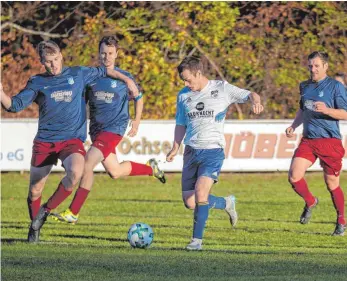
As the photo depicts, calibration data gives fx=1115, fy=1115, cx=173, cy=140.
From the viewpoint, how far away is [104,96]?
43.4 feet

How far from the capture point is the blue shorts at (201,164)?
A: 37.1 feet

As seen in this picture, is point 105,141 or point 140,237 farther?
point 105,141

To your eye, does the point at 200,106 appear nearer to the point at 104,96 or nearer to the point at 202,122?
the point at 202,122

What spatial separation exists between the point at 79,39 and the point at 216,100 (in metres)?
17.3

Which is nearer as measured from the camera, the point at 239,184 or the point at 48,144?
the point at 48,144

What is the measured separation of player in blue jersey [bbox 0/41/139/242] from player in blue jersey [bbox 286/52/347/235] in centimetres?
227

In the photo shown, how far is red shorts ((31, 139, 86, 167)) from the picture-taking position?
38.8 ft

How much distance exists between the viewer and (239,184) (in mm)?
22922

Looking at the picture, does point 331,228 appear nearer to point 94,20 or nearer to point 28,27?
point 94,20

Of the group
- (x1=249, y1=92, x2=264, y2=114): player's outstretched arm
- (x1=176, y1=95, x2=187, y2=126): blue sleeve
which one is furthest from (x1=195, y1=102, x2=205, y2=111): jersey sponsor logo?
(x1=249, y1=92, x2=264, y2=114): player's outstretched arm

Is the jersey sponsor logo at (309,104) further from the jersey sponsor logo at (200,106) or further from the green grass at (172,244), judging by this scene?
the jersey sponsor logo at (200,106)

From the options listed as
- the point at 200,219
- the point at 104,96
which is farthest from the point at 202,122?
the point at 104,96

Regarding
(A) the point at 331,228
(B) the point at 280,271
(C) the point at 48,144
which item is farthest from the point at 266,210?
(B) the point at 280,271

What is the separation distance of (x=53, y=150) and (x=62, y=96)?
23.5 inches
